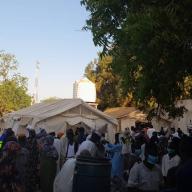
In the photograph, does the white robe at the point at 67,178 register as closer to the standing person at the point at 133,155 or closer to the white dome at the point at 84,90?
the standing person at the point at 133,155

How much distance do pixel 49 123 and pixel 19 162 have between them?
16001 mm

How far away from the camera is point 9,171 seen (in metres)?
8.68

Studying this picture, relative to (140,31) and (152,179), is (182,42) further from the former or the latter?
(152,179)

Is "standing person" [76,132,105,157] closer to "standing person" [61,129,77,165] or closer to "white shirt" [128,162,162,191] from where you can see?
"standing person" [61,129,77,165]

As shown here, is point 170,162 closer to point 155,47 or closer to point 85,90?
point 155,47

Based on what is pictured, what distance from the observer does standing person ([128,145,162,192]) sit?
7719mm

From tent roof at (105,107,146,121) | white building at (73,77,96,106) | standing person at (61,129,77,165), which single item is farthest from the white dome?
standing person at (61,129,77,165)

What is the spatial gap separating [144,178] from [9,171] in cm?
235

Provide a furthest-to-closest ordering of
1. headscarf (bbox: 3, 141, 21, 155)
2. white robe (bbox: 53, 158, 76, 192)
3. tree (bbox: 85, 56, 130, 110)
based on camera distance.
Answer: tree (bbox: 85, 56, 130, 110), white robe (bbox: 53, 158, 76, 192), headscarf (bbox: 3, 141, 21, 155)

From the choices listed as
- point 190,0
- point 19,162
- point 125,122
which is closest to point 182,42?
point 190,0

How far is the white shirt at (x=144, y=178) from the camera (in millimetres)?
7719

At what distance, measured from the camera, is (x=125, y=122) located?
4125cm

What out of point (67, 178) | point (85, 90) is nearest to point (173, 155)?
point (67, 178)

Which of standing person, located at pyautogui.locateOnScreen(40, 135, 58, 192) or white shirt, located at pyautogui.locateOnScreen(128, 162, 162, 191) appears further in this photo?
standing person, located at pyautogui.locateOnScreen(40, 135, 58, 192)
